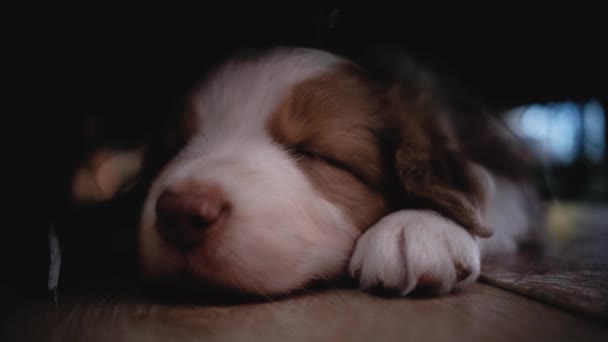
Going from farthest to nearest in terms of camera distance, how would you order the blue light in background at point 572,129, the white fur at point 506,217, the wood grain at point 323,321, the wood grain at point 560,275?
the blue light in background at point 572,129 < the white fur at point 506,217 < the wood grain at point 560,275 < the wood grain at point 323,321

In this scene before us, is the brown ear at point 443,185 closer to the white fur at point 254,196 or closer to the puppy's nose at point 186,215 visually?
the white fur at point 254,196

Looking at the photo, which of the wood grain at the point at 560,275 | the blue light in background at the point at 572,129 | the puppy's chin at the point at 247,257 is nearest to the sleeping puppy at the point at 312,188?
the puppy's chin at the point at 247,257

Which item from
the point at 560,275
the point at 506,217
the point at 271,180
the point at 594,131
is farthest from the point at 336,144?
the point at 594,131

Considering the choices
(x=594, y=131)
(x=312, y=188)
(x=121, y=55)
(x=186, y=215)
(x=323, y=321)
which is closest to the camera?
(x=323, y=321)

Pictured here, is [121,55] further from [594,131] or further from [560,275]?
[594,131]

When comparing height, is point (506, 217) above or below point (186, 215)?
below

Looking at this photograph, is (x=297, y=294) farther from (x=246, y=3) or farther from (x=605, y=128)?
(x=605, y=128)
